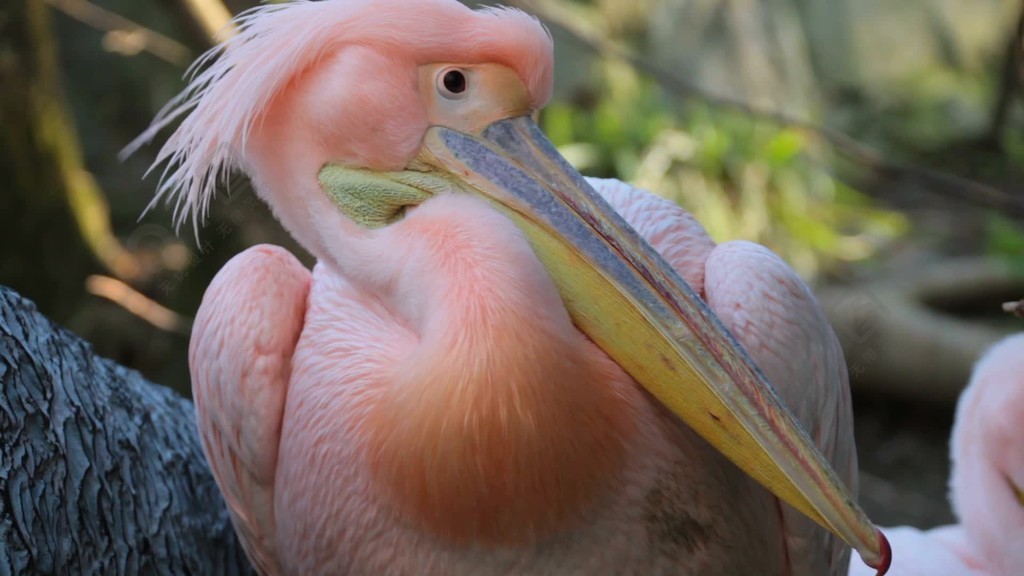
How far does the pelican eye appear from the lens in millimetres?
2074

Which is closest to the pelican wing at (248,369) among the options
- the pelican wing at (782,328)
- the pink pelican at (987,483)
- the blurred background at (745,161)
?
the pelican wing at (782,328)

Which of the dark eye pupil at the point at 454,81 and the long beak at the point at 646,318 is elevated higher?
the dark eye pupil at the point at 454,81

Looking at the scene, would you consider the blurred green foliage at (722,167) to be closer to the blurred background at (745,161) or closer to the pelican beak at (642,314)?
the blurred background at (745,161)

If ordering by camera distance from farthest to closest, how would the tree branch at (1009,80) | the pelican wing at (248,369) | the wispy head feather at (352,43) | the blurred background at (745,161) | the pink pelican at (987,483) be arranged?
the blurred background at (745,161) → the tree branch at (1009,80) → the pink pelican at (987,483) → the pelican wing at (248,369) → the wispy head feather at (352,43)

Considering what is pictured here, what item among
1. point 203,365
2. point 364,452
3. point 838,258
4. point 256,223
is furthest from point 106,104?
point 364,452

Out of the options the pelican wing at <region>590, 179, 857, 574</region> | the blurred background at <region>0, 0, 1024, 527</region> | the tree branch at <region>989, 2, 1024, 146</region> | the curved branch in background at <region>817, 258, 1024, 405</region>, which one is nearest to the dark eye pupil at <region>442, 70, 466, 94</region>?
the pelican wing at <region>590, 179, 857, 574</region>

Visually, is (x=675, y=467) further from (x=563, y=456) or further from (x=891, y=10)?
(x=891, y=10)

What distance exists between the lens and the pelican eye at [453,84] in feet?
6.80

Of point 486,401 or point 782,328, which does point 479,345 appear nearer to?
point 486,401

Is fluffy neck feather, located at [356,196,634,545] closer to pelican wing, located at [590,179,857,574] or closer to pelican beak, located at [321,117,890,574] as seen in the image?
pelican beak, located at [321,117,890,574]

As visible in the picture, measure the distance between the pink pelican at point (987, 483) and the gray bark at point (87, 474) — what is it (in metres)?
1.78

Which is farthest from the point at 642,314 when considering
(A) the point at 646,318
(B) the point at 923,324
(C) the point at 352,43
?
(B) the point at 923,324

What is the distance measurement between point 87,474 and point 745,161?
4755mm

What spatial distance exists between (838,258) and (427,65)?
200 inches
